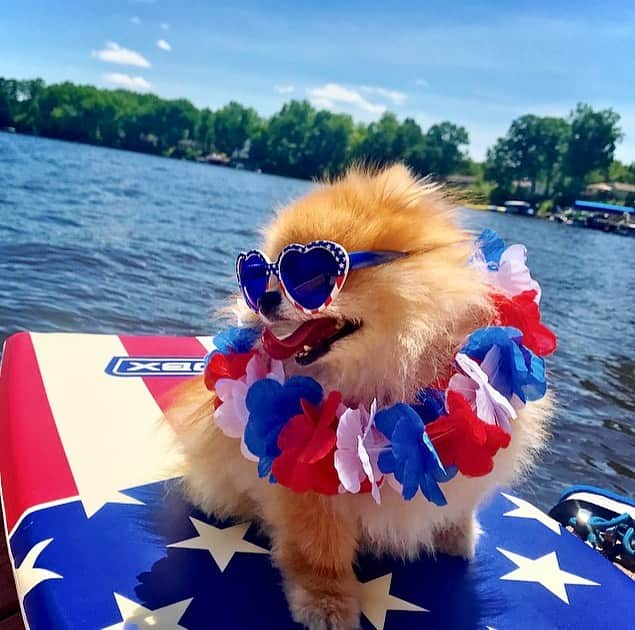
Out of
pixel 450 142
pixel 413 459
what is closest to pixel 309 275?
pixel 413 459

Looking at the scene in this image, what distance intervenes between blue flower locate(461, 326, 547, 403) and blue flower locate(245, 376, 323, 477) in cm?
37

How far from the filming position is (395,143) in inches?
1869

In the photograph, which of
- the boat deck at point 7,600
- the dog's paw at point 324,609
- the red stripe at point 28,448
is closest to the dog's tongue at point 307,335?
the dog's paw at point 324,609

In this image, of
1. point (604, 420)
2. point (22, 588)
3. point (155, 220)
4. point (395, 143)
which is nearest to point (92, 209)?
point (155, 220)

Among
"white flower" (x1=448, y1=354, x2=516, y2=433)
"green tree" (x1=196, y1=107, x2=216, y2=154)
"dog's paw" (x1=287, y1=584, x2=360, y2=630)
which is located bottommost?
"green tree" (x1=196, y1=107, x2=216, y2=154)

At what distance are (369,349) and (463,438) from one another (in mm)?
278

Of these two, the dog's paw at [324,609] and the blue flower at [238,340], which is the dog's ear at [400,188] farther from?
the dog's paw at [324,609]

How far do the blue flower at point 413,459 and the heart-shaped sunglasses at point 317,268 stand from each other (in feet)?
0.96

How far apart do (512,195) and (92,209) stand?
4753cm

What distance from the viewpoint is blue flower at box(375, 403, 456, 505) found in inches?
49.1

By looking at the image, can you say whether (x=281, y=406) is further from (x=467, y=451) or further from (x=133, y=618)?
(x=133, y=618)

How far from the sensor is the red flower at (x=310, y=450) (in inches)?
51.2

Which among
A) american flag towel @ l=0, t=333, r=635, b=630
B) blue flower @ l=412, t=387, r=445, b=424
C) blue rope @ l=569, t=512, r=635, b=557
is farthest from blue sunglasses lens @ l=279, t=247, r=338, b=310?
blue rope @ l=569, t=512, r=635, b=557

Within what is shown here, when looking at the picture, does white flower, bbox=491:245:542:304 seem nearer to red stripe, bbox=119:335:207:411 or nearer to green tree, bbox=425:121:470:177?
red stripe, bbox=119:335:207:411
